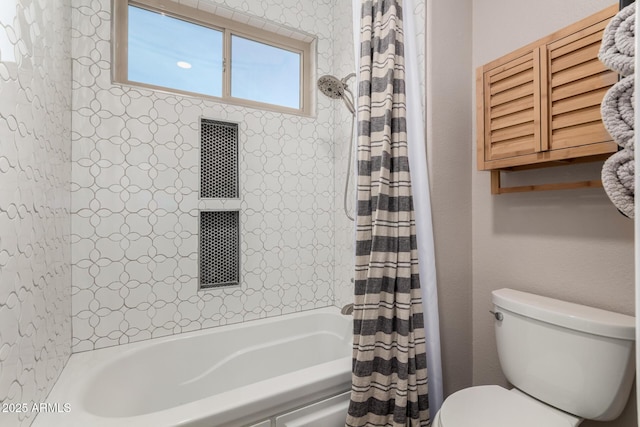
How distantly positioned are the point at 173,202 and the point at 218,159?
356 millimetres

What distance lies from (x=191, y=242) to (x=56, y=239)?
597 mm

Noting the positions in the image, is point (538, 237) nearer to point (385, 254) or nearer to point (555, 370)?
point (555, 370)

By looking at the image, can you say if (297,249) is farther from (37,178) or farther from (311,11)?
(311,11)

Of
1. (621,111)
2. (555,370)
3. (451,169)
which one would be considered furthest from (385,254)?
(621,111)

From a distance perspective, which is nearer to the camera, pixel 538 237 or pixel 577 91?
pixel 577 91

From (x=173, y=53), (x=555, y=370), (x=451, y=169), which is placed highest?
(x=173, y=53)

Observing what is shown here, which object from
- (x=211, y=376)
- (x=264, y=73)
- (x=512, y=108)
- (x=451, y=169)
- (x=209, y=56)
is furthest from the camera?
(x=264, y=73)

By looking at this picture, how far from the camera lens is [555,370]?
38.4 inches

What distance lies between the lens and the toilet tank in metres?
0.88

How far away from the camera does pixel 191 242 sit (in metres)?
1.68

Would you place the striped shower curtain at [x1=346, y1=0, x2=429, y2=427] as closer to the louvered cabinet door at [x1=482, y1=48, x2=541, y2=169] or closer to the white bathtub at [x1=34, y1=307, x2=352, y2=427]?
the white bathtub at [x1=34, y1=307, x2=352, y2=427]

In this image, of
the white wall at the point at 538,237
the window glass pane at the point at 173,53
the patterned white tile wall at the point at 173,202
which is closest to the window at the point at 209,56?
the window glass pane at the point at 173,53

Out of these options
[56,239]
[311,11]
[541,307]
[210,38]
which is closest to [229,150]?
[210,38]

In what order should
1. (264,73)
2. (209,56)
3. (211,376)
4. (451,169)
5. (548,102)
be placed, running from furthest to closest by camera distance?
(264,73)
(209,56)
(211,376)
(451,169)
(548,102)
